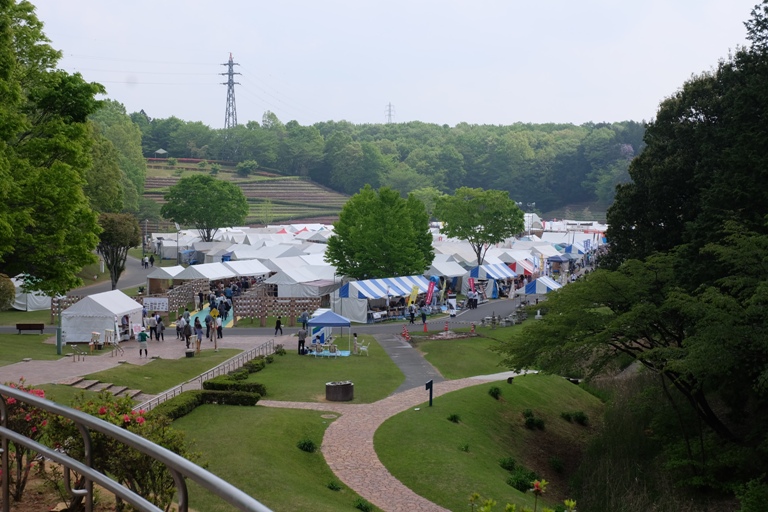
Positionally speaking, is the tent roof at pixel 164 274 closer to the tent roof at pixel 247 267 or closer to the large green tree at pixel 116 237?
the large green tree at pixel 116 237

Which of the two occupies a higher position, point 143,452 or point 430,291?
point 143,452

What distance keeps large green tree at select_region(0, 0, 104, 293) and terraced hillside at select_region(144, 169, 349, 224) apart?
8692cm

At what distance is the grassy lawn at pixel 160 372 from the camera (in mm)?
25172

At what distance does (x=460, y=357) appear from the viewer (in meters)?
33.8

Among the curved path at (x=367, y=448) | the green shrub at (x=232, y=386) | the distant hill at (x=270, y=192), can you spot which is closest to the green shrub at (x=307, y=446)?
the curved path at (x=367, y=448)

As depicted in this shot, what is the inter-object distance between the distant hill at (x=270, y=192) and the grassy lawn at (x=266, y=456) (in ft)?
289

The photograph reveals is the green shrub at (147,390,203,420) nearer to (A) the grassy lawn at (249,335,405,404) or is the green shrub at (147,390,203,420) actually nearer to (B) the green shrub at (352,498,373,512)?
(A) the grassy lawn at (249,335,405,404)

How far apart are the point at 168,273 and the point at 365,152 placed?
341ft

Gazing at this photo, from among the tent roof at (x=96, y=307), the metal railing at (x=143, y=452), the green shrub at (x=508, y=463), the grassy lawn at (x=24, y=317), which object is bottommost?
the grassy lawn at (x=24, y=317)

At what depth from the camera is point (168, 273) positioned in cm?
4675

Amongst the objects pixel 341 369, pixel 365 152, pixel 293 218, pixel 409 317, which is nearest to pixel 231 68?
pixel 365 152

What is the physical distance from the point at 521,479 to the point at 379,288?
78.8ft

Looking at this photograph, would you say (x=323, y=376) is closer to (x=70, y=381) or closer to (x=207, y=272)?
(x=70, y=381)

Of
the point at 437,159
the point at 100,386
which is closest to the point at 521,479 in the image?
the point at 100,386
